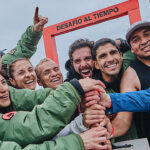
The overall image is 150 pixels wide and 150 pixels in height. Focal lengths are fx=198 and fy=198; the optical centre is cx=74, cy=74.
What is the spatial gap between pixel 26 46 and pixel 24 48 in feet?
0.13

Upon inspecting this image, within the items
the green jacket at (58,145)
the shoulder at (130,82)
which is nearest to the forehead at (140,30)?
the shoulder at (130,82)

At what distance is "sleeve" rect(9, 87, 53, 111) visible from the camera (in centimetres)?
141

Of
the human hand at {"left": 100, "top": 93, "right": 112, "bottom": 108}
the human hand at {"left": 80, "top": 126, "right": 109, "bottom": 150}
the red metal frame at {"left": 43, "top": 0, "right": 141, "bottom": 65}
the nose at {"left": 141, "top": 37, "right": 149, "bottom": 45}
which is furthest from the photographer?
the red metal frame at {"left": 43, "top": 0, "right": 141, "bottom": 65}

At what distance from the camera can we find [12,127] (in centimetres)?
103

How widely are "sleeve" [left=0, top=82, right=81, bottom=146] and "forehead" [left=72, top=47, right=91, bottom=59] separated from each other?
114 centimetres

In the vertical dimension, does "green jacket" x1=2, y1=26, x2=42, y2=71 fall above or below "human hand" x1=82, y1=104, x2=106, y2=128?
above

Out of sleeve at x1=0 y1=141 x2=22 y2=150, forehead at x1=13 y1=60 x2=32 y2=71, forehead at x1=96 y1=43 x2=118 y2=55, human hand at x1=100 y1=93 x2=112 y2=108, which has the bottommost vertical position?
sleeve at x1=0 y1=141 x2=22 y2=150

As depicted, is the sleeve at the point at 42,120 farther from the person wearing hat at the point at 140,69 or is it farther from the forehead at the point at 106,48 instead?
the forehead at the point at 106,48

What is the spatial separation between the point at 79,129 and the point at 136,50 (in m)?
0.92

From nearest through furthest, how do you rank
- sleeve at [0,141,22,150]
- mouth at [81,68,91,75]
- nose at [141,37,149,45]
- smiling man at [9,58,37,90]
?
sleeve at [0,141,22,150] → nose at [141,37,149,45] → mouth at [81,68,91,75] → smiling man at [9,58,37,90]

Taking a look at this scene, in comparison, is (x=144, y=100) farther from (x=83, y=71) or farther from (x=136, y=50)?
(x=83, y=71)

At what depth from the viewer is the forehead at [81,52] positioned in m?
2.18

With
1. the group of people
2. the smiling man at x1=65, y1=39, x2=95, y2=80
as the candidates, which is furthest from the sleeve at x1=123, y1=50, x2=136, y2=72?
the smiling man at x1=65, y1=39, x2=95, y2=80

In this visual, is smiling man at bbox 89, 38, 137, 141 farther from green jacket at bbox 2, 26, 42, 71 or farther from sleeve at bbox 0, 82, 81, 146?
green jacket at bbox 2, 26, 42, 71
